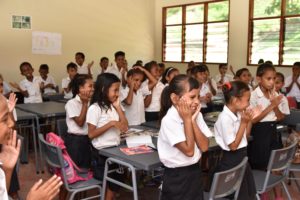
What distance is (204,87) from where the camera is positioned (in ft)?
17.5

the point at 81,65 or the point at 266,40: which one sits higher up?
the point at 266,40

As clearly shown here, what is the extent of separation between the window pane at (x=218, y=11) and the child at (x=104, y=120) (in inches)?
229

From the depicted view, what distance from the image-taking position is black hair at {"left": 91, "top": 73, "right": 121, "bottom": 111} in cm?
276

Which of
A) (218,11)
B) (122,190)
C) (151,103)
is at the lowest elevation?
(122,190)

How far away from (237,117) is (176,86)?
1.83ft

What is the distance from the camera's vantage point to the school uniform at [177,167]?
214 cm

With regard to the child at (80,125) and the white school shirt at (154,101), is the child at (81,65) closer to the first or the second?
the white school shirt at (154,101)

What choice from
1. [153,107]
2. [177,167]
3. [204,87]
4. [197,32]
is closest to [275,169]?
[177,167]

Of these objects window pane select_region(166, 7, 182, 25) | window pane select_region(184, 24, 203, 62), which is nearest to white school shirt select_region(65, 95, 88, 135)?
window pane select_region(184, 24, 203, 62)

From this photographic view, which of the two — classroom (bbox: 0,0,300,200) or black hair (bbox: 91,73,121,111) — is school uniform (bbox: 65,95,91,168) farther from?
black hair (bbox: 91,73,121,111)

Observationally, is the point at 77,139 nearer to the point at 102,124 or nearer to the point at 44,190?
the point at 102,124

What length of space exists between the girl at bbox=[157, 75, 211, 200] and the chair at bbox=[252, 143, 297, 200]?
0.55 metres

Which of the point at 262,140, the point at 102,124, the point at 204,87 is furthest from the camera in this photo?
the point at 204,87

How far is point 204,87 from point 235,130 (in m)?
2.90
